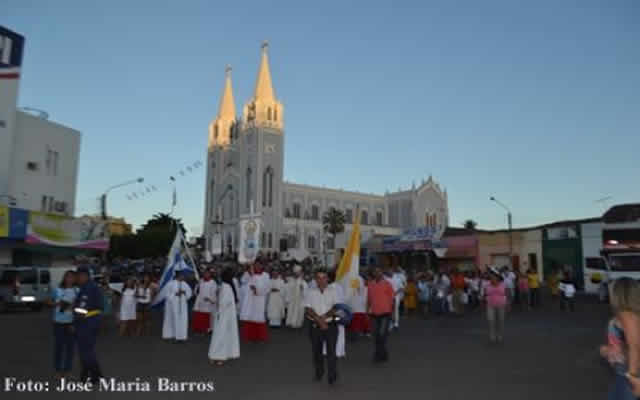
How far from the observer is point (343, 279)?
10078 millimetres

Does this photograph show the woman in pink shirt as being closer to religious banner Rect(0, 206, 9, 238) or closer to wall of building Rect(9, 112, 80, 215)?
religious banner Rect(0, 206, 9, 238)

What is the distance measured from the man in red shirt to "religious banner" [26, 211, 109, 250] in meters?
22.2

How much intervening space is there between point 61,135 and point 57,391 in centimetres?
2705

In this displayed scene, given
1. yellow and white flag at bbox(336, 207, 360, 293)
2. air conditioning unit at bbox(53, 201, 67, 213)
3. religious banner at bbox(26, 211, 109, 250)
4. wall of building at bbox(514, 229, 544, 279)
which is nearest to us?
yellow and white flag at bbox(336, 207, 360, 293)

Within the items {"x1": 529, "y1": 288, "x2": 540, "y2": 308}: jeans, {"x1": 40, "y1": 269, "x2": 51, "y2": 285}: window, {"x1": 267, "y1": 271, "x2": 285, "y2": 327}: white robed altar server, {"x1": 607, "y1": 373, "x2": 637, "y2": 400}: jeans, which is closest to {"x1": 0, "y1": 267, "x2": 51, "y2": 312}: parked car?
{"x1": 40, "y1": 269, "x2": 51, "y2": 285}: window

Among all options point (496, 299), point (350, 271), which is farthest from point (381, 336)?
point (496, 299)

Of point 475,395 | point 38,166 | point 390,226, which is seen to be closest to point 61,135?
point 38,166

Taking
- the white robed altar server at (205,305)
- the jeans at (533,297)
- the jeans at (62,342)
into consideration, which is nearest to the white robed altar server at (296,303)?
the white robed altar server at (205,305)

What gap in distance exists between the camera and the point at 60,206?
99.0ft

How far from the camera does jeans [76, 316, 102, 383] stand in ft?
23.2

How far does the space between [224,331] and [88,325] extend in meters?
2.44

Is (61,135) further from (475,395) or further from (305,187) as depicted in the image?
(305,187)

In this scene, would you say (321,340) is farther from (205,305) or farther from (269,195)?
(269,195)

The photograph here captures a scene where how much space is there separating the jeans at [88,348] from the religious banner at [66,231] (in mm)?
21314
